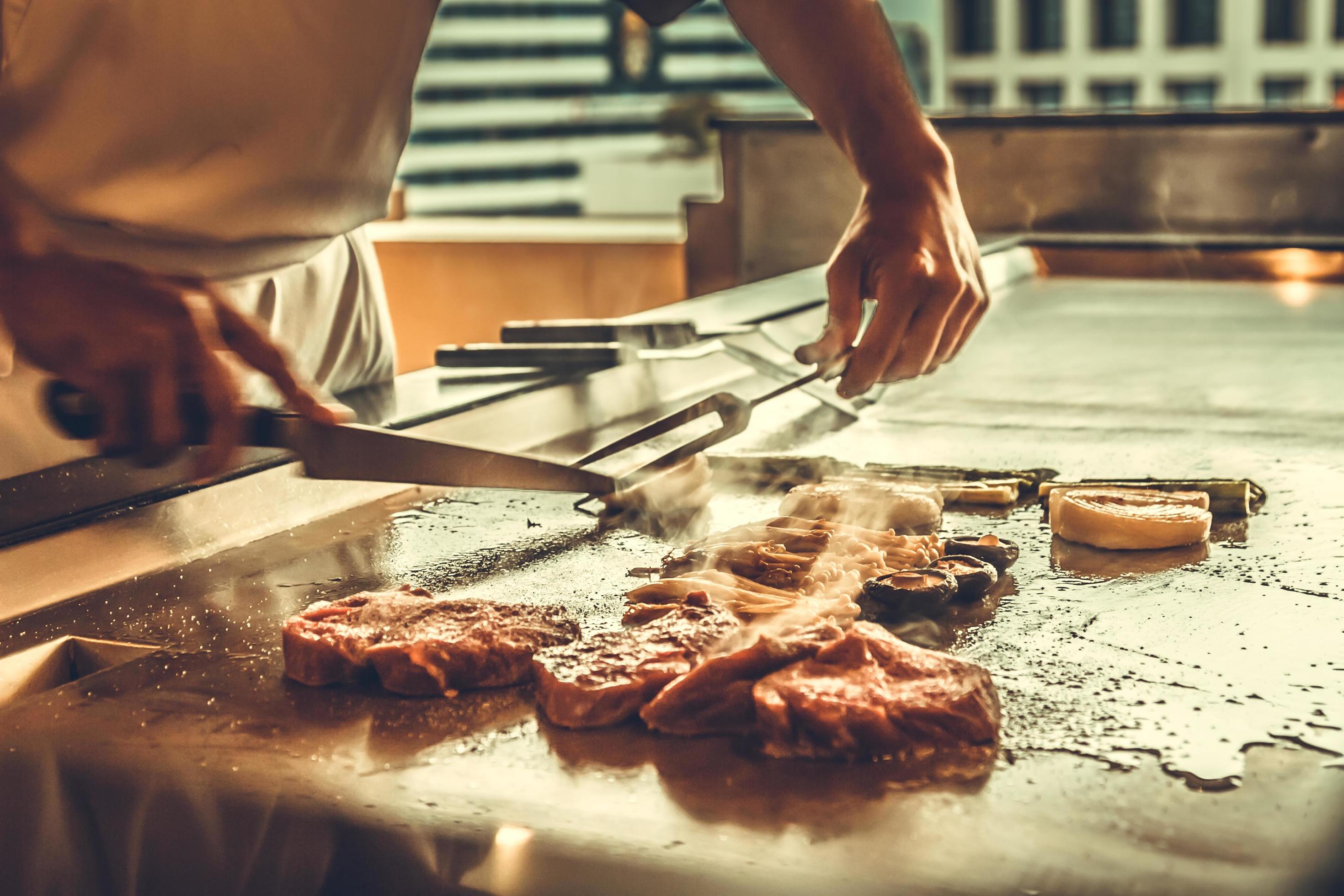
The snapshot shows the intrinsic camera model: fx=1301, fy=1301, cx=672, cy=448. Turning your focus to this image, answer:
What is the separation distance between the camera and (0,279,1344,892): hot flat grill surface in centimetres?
85

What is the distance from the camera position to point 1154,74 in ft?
119

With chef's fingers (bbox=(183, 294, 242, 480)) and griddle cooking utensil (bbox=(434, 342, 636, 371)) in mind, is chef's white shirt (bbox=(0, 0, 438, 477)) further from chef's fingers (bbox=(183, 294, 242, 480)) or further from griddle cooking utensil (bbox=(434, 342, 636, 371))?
chef's fingers (bbox=(183, 294, 242, 480))

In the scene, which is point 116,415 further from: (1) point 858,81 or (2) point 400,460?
(1) point 858,81

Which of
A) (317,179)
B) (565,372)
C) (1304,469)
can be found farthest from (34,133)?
(1304,469)

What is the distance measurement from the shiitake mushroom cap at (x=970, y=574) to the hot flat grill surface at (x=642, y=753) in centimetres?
2

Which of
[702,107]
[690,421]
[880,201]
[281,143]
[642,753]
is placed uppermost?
[702,107]

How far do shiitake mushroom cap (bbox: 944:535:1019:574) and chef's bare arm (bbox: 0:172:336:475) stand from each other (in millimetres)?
683

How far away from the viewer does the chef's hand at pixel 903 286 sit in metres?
1.72

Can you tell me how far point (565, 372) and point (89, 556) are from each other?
3.03 ft

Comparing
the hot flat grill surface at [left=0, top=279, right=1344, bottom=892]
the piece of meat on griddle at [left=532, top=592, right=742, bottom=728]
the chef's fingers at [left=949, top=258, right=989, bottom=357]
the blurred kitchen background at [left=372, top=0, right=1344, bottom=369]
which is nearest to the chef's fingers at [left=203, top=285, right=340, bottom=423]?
the hot flat grill surface at [left=0, top=279, right=1344, bottom=892]

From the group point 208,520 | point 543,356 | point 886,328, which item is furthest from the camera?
point 543,356

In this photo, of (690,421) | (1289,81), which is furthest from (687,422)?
(1289,81)

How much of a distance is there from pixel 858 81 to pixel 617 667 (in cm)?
115

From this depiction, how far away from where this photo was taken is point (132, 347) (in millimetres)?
1213
